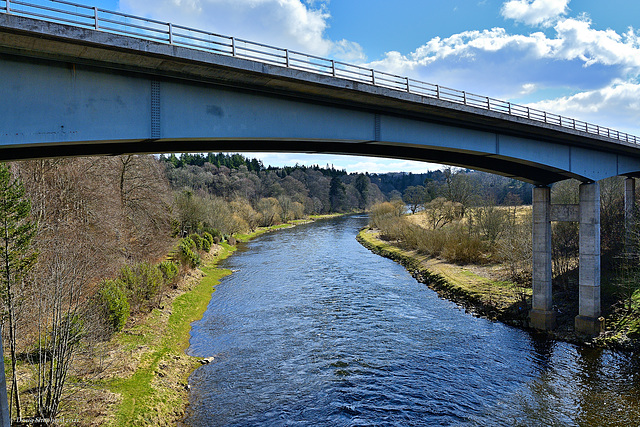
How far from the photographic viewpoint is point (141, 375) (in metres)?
14.0

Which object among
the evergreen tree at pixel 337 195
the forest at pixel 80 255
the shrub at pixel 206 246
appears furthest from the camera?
the evergreen tree at pixel 337 195

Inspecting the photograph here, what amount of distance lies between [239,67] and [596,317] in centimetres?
1963

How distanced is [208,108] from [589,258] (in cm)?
1954

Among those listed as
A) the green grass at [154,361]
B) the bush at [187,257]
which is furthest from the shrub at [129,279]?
the bush at [187,257]

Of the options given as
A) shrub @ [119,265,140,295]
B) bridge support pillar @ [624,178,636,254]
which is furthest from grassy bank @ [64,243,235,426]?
bridge support pillar @ [624,178,636,254]

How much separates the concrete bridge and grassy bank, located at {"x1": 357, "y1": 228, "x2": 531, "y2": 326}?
3.64m

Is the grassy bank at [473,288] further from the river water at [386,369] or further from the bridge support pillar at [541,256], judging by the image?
the river water at [386,369]

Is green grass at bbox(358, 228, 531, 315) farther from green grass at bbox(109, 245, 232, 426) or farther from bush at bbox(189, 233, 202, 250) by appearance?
bush at bbox(189, 233, 202, 250)

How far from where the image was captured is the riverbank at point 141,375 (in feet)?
37.5

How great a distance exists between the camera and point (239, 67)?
32.4ft

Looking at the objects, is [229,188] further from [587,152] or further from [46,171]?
[587,152]

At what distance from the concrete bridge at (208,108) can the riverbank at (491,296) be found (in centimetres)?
113

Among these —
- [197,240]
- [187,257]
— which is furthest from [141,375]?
[197,240]

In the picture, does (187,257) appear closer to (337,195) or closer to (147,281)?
(147,281)
